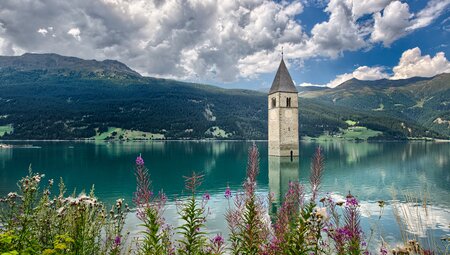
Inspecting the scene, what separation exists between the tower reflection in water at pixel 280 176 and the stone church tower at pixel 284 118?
2.27m

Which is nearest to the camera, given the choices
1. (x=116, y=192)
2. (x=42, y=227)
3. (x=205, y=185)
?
(x=42, y=227)

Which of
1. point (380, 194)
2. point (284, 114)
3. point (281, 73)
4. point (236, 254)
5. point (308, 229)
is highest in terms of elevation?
point (281, 73)

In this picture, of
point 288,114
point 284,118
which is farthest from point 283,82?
point 284,118

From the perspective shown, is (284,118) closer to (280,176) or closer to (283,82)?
(283,82)

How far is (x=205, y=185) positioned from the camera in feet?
120

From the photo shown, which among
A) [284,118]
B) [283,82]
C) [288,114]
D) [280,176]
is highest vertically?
[283,82]

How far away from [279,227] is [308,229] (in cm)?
144

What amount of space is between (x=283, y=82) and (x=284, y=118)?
7.92 meters

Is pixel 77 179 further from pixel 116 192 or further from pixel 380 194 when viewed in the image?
pixel 380 194

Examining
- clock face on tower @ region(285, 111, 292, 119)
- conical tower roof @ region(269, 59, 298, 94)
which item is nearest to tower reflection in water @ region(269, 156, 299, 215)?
clock face on tower @ region(285, 111, 292, 119)

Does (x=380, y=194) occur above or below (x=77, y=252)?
below

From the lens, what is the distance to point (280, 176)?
43.4m

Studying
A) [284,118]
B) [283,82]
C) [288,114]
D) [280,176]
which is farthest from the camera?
[283,82]

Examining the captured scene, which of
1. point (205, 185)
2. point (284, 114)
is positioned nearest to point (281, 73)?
point (284, 114)
